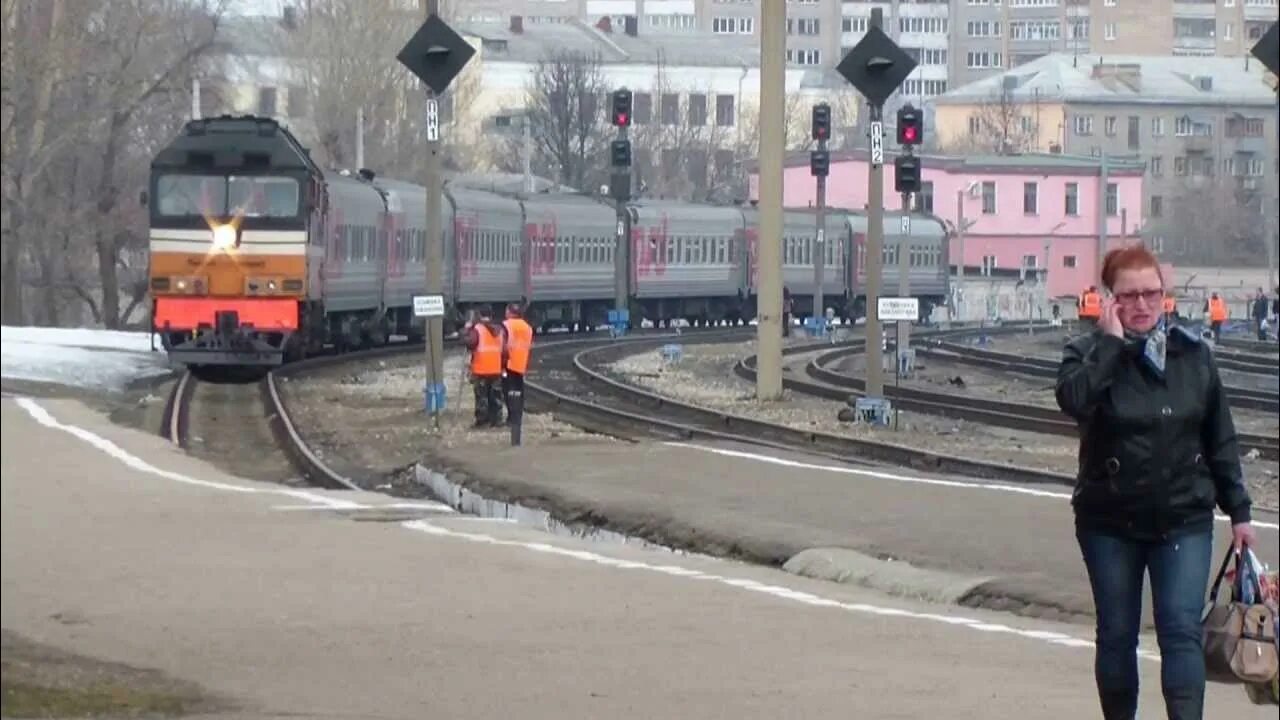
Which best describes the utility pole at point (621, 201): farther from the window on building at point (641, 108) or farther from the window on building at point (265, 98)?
the window on building at point (265, 98)

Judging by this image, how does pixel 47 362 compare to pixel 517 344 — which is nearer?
pixel 47 362

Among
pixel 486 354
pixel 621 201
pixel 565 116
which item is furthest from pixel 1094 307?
pixel 621 201

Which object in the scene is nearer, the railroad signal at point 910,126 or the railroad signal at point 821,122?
the railroad signal at point 910,126

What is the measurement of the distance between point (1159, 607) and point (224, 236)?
2348cm

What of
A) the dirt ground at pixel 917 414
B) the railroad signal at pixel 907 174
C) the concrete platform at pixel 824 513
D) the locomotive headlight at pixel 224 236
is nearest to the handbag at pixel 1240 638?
the concrete platform at pixel 824 513

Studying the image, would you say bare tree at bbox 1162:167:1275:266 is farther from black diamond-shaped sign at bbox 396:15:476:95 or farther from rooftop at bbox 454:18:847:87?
black diamond-shaped sign at bbox 396:15:476:95

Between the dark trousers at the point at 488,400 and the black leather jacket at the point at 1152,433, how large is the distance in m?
16.6

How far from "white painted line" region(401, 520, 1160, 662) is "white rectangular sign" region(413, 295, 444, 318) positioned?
8.63 meters

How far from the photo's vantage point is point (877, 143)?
24750 mm

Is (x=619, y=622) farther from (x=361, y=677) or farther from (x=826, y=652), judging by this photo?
(x=361, y=677)

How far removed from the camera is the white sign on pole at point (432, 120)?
23.9m

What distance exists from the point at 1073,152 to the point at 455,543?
36.4 feet

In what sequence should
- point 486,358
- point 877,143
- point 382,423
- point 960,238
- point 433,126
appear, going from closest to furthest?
point 486,358, point 433,126, point 877,143, point 382,423, point 960,238

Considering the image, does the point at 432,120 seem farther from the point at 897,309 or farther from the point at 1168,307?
the point at 1168,307
